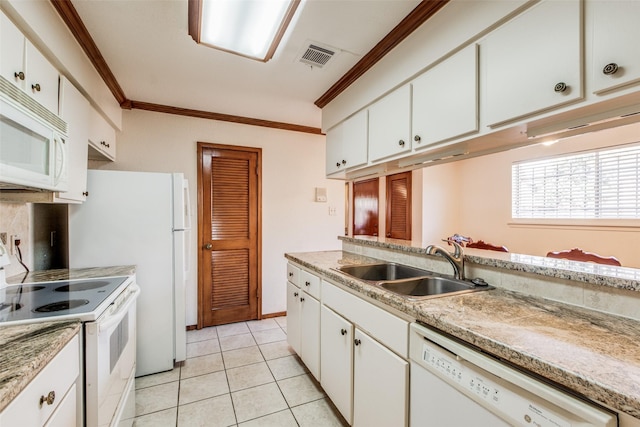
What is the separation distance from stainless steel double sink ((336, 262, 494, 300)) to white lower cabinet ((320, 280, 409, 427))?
0.16 meters

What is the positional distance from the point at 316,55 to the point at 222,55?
2.22 ft

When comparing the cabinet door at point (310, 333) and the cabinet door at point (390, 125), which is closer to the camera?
the cabinet door at point (390, 125)

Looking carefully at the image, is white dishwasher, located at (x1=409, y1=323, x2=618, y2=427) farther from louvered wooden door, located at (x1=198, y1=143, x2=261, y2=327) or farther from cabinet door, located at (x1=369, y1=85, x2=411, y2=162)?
louvered wooden door, located at (x1=198, y1=143, x2=261, y2=327)

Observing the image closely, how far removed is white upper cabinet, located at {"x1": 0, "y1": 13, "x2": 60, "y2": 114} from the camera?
117 centimetres

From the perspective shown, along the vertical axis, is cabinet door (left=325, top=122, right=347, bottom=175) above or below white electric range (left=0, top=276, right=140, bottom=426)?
above

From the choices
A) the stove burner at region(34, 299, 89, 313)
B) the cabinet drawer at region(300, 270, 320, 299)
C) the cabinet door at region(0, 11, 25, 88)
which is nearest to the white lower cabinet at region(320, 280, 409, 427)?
the cabinet drawer at region(300, 270, 320, 299)

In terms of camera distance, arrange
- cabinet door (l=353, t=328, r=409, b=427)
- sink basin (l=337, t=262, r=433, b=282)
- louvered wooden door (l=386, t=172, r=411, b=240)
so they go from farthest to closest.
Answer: louvered wooden door (l=386, t=172, r=411, b=240) < sink basin (l=337, t=262, r=433, b=282) < cabinet door (l=353, t=328, r=409, b=427)

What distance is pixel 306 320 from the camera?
6.91 ft

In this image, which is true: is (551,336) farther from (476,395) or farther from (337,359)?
(337,359)

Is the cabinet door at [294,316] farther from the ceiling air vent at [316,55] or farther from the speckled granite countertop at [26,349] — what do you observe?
the ceiling air vent at [316,55]

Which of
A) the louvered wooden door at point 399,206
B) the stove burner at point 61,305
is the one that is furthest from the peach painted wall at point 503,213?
the stove burner at point 61,305

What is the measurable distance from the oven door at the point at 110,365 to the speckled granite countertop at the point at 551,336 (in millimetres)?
1149

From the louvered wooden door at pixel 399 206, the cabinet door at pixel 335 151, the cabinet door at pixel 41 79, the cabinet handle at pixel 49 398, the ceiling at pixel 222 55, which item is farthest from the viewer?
the louvered wooden door at pixel 399 206

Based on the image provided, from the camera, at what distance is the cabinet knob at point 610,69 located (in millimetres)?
911
